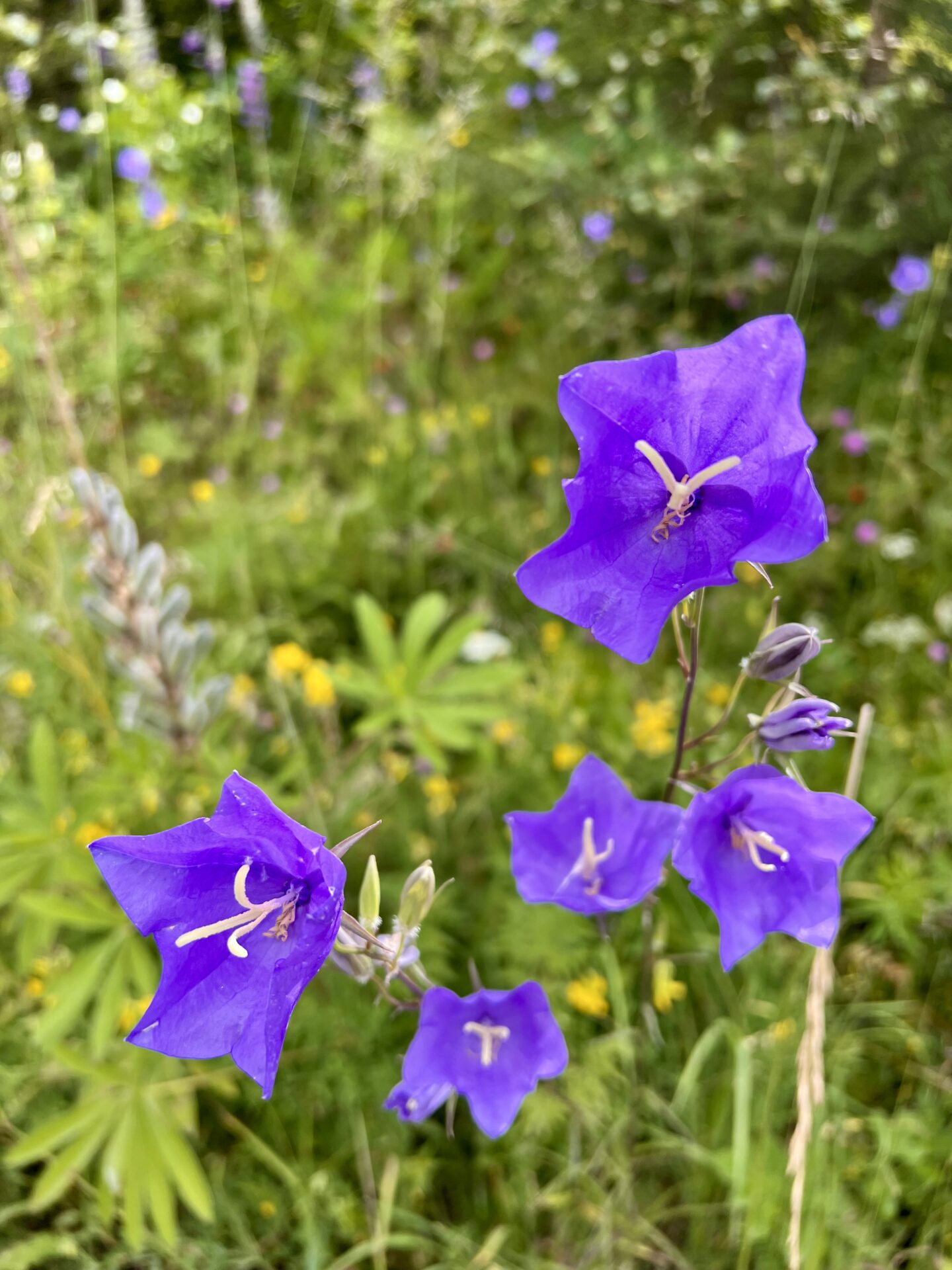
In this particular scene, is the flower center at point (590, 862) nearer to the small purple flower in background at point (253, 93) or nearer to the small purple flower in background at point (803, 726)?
the small purple flower in background at point (803, 726)

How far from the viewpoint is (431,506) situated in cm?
335

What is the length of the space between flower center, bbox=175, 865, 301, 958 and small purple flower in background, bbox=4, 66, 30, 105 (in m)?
2.55

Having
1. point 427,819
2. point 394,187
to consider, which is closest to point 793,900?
point 427,819

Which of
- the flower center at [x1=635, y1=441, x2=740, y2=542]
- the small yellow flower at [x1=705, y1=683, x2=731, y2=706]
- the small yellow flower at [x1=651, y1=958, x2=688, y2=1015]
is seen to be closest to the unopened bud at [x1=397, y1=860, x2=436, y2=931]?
the flower center at [x1=635, y1=441, x2=740, y2=542]

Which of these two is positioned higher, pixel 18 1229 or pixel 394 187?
pixel 394 187

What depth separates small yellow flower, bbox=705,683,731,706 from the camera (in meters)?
2.62

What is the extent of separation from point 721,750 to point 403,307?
102 inches

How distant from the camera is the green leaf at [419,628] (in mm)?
2217

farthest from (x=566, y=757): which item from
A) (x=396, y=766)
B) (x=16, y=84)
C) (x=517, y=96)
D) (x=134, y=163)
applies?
(x=134, y=163)

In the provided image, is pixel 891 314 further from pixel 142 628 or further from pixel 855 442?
pixel 142 628

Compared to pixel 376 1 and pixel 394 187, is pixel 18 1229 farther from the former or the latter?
pixel 394 187

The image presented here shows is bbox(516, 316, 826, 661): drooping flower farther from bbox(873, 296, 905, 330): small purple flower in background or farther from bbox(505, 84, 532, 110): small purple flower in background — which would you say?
bbox(505, 84, 532, 110): small purple flower in background

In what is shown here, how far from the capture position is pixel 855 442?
3127 mm

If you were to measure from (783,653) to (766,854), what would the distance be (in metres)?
0.29
